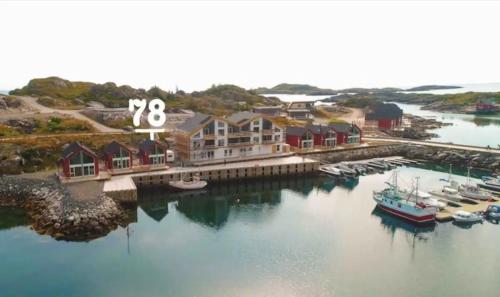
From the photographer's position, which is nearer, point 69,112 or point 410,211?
point 410,211

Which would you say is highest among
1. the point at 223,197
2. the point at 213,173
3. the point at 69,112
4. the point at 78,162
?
the point at 69,112

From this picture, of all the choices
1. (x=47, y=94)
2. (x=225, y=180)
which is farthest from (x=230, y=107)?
(x=225, y=180)

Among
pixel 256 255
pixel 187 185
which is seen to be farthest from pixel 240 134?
pixel 256 255

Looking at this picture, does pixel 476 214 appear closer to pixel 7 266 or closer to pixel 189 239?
pixel 189 239

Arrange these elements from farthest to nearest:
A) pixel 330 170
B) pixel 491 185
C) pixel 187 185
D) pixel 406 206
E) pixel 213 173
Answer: pixel 330 170
pixel 213 173
pixel 491 185
pixel 187 185
pixel 406 206

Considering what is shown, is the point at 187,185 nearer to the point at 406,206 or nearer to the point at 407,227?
the point at 406,206

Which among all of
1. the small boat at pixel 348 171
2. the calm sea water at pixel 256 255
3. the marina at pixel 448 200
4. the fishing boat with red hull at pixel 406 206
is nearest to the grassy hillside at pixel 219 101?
the marina at pixel 448 200

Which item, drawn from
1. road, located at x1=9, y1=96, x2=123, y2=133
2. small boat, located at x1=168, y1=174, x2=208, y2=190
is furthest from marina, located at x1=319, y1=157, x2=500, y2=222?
road, located at x1=9, y1=96, x2=123, y2=133

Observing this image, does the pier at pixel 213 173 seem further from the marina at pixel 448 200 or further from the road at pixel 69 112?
the road at pixel 69 112
